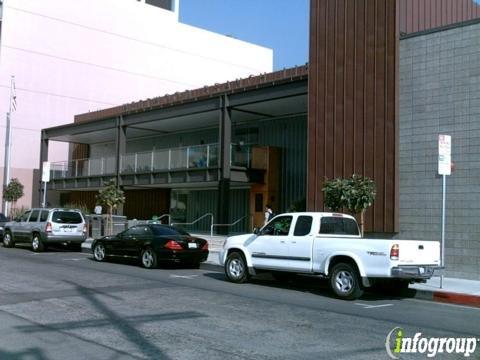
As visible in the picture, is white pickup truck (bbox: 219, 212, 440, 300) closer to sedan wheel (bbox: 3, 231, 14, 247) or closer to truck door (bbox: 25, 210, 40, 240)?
truck door (bbox: 25, 210, 40, 240)

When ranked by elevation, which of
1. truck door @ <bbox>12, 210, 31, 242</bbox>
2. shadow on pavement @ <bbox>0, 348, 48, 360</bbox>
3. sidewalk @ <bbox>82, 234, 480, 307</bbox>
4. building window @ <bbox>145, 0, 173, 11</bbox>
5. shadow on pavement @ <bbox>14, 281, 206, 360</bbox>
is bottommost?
shadow on pavement @ <bbox>0, 348, 48, 360</bbox>

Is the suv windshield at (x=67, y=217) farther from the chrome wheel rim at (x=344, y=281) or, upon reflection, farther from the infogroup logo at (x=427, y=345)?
the infogroup logo at (x=427, y=345)

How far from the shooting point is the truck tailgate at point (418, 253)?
473 inches

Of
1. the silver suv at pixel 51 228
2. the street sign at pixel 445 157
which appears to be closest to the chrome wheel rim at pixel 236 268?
the street sign at pixel 445 157

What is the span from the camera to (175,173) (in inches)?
1139

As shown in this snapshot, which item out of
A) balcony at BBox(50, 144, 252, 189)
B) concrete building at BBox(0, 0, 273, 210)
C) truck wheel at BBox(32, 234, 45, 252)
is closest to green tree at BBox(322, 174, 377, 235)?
balcony at BBox(50, 144, 252, 189)

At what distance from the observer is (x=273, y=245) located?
46.4 ft

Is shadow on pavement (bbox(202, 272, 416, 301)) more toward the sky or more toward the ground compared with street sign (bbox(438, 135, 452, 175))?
more toward the ground

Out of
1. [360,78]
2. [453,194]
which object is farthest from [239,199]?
[453,194]

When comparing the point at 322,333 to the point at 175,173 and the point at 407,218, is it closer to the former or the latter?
the point at 407,218

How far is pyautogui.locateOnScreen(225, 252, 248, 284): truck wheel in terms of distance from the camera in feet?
48.8

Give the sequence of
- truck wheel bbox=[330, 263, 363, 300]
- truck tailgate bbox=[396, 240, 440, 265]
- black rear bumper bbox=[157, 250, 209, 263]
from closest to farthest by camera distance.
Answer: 1. truck tailgate bbox=[396, 240, 440, 265]
2. truck wheel bbox=[330, 263, 363, 300]
3. black rear bumper bbox=[157, 250, 209, 263]

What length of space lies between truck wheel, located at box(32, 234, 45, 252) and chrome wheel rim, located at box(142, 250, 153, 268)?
7.08 meters

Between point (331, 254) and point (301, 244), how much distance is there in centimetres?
92
